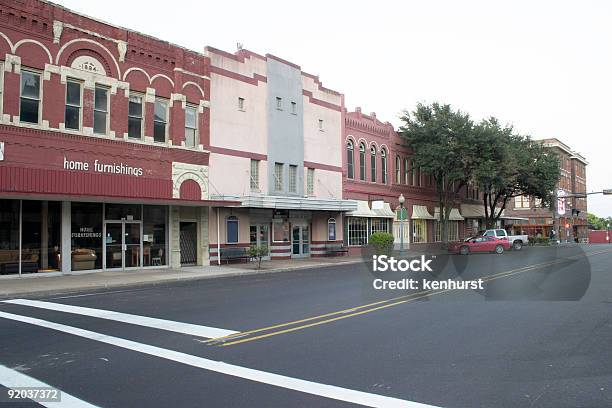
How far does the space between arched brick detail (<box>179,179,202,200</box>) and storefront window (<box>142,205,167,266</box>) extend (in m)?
1.15

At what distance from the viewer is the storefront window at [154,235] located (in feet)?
74.3

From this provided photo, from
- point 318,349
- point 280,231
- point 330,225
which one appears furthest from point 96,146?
point 318,349

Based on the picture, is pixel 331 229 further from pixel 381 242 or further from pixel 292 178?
pixel 292 178

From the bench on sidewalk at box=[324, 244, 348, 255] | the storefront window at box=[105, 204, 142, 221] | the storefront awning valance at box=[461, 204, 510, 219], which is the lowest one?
the bench on sidewalk at box=[324, 244, 348, 255]

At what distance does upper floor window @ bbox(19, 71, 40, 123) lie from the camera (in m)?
18.9

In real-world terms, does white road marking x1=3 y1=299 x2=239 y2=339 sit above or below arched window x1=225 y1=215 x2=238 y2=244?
below

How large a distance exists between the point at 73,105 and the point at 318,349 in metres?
17.3

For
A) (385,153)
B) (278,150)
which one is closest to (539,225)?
(385,153)

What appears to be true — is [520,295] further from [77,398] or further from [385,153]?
[385,153]

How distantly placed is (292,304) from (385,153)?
93.5 feet

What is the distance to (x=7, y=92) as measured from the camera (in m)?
18.3

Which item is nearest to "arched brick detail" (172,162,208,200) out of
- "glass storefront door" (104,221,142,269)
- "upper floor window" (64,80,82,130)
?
"glass storefront door" (104,221,142,269)

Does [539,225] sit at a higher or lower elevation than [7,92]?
lower

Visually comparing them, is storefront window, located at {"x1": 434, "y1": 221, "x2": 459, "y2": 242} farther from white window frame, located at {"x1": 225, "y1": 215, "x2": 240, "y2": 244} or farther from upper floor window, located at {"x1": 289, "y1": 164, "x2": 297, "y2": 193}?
white window frame, located at {"x1": 225, "y1": 215, "x2": 240, "y2": 244}
